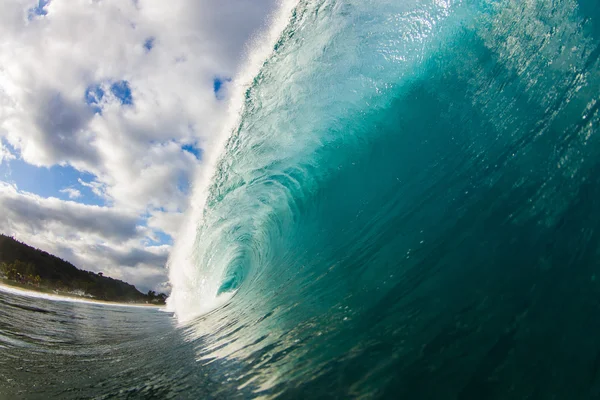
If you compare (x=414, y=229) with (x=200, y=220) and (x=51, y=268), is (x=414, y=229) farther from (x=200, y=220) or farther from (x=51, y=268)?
(x=51, y=268)

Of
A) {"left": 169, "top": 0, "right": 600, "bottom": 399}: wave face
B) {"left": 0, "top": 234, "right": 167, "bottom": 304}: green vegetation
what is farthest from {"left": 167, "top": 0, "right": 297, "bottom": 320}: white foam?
{"left": 0, "top": 234, "right": 167, "bottom": 304}: green vegetation

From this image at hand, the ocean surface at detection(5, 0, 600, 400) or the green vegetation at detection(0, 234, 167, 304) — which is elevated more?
the green vegetation at detection(0, 234, 167, 304)

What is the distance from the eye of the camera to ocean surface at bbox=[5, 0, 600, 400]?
7.13 feet

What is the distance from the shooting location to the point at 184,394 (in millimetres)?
2432

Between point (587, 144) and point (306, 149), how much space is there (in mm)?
5208

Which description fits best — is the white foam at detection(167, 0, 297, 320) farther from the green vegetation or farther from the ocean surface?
the green vegetation

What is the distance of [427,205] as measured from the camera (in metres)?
4.07

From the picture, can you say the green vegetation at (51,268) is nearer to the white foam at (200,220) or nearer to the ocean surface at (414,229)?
the white foam at (200,220)

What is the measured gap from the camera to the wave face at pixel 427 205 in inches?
85.2

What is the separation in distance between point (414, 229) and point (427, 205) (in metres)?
0.39

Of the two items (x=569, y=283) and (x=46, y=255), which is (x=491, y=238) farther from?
(x=46, y=255)

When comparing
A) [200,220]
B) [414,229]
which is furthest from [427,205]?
[200,220]

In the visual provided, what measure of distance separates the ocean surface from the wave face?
0.06 feet

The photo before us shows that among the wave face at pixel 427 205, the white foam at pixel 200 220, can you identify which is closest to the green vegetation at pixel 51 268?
the white foam at pixel 200 220
